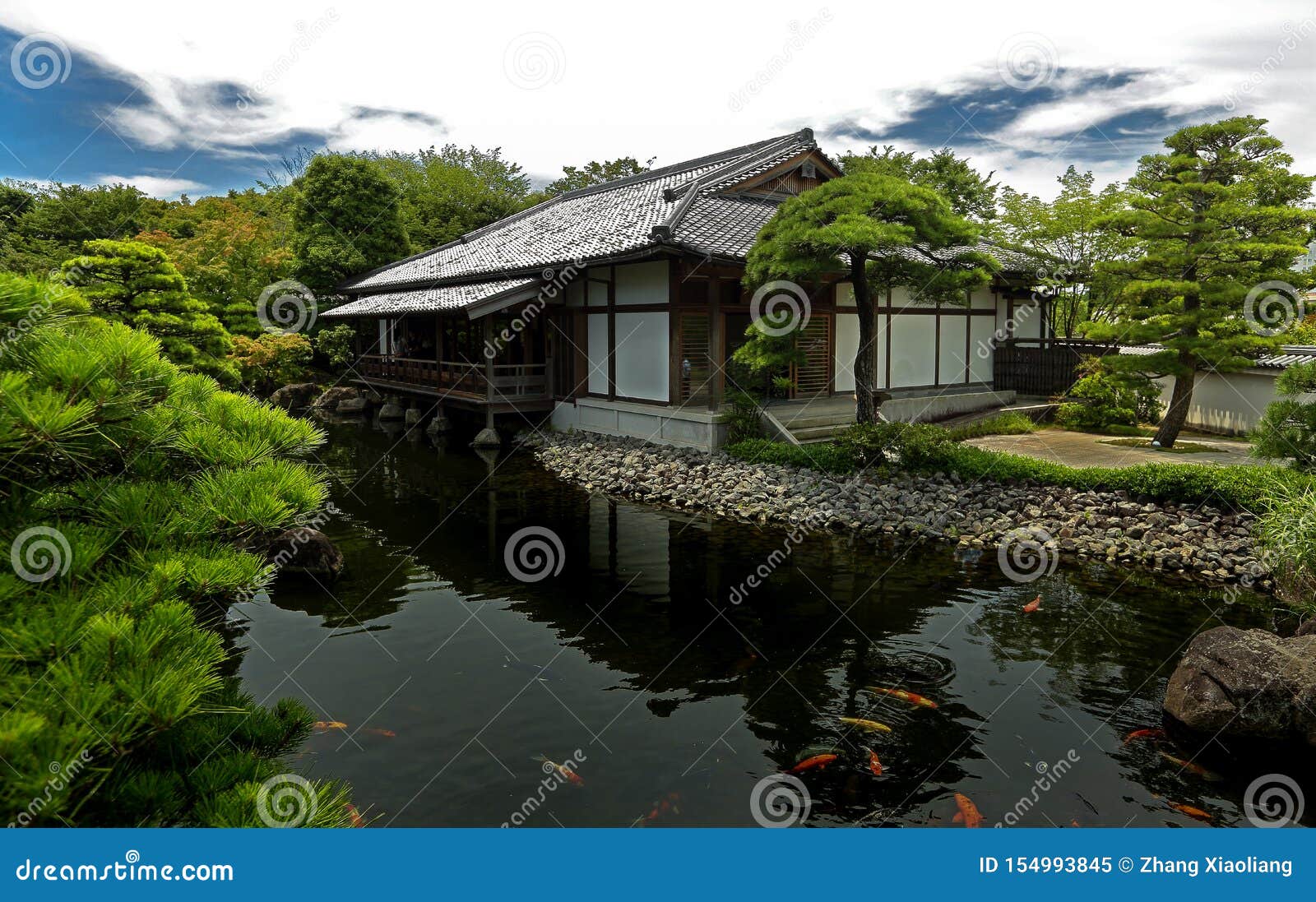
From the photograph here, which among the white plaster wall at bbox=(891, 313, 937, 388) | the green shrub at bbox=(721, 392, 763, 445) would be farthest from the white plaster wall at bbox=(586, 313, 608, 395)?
the white plaster wall at bbox=(891, 313, 937, 388)

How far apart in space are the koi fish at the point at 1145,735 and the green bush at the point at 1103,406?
1266cm

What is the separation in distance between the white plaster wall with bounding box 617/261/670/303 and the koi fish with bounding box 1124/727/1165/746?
1195cm

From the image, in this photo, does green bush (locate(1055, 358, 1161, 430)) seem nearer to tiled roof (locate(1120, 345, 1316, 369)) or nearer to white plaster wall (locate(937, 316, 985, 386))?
tiled roof (locate(1120, 345, 1316, 369))

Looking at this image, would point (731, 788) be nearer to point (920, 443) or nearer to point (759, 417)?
point (920, 443)

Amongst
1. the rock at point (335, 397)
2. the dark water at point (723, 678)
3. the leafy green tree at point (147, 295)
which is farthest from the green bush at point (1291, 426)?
the rock at point (335, 397)

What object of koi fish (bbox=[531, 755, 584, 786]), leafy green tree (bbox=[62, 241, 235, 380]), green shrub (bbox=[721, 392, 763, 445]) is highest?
leafy green tree (bbox=[62, 241, 235, 380])

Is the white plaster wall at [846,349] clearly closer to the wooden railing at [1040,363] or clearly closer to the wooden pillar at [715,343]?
the wooden pillar at [715,343]

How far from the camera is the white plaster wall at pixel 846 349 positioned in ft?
59.7

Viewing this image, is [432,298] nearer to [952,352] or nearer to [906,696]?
[952,352]

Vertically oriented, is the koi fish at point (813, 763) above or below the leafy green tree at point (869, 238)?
below

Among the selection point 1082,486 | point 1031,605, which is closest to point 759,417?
point 1082,486

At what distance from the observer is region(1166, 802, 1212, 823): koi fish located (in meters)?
5.14

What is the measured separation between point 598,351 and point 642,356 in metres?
1.76

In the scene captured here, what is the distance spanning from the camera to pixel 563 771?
18.5 ft
